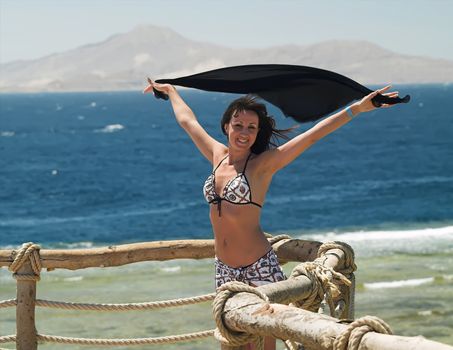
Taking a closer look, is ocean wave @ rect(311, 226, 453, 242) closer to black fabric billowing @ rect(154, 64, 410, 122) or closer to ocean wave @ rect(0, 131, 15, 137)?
black fabric billowing @ rect(154, 64, 410, 122)

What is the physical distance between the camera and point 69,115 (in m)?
153

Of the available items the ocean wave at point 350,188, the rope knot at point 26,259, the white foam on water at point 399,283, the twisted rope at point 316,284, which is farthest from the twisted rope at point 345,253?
the ocean wave at point 350,188

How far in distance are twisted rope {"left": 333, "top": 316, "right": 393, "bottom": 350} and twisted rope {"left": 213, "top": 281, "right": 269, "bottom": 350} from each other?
0.53m

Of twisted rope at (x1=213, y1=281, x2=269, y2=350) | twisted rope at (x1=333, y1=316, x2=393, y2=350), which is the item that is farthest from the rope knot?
twisted rope at (x1=333, y1=316, x2=393, y2=350)

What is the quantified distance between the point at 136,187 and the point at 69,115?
3866 inches

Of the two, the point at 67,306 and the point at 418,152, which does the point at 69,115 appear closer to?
the point at 418,152

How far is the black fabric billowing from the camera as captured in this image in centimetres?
527

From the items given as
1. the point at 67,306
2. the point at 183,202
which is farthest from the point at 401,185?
the point at 67,306

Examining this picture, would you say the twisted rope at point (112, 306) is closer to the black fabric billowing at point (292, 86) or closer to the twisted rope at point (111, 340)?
the twisted rope at point (111, 340)

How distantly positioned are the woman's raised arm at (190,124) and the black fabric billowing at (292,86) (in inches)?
7.9

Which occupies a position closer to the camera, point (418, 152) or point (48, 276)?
point (48, 276)

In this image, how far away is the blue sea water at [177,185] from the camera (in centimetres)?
3984

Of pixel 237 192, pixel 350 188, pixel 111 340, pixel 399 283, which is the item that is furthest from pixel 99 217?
pixel 237 192

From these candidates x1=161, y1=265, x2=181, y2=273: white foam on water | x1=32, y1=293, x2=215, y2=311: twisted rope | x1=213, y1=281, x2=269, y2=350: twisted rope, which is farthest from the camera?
x1=161, y1=265, x2=181, y2=273: white foam on water
